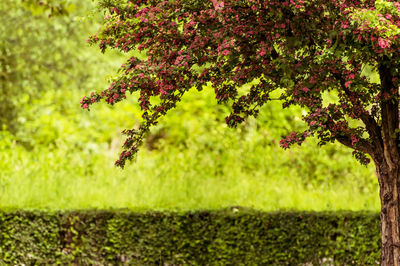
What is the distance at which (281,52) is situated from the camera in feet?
16.6

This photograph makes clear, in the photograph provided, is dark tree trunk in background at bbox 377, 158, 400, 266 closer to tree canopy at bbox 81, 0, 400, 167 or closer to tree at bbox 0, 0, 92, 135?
tree canopy at bbox 81, 0, 400, 167

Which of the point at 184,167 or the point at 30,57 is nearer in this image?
the point at 184,167

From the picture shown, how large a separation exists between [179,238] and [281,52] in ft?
12.3

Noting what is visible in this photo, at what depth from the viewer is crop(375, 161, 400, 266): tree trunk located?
5552 mm

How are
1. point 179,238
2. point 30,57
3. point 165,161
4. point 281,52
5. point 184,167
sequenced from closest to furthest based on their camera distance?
point 281,52 → point 179,238 → point 184,167 → point 165,161 → point 30,57

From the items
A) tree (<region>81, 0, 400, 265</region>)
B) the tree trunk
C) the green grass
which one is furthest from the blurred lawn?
tree (<region>81, 0, 400, 265</region>)

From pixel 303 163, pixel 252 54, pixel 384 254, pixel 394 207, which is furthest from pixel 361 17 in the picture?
pixel 303 163

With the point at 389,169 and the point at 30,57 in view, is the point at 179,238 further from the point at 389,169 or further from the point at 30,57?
the point at 30,57

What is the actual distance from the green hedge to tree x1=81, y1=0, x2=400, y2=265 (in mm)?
2353

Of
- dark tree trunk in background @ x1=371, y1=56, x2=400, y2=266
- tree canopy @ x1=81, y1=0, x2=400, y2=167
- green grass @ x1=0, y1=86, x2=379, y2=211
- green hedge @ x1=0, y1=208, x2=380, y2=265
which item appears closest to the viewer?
tree canopy @ x1=81, y1=0, x2=400, y2=167

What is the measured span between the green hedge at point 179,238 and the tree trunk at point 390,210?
225cm

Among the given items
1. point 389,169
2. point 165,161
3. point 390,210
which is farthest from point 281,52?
point 165,161

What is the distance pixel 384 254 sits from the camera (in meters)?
5.68

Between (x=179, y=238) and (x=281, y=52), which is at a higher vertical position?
(x=281, y=52)
